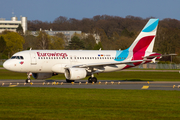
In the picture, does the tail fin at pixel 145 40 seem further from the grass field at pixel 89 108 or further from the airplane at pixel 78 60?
the grass field at pixel 89 108

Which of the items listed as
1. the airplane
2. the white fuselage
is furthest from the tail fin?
the white fuselage

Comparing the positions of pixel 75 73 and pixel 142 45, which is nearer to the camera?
pixel 75 73

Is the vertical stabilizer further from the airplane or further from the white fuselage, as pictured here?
the white fuselage

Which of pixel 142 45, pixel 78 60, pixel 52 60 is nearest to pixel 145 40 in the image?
pixel 142 45

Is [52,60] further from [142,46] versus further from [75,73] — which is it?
[142,46]

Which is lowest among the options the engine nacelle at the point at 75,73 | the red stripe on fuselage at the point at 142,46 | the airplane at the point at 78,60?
the engine nacelle at the point at 75,73

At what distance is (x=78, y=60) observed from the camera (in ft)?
127

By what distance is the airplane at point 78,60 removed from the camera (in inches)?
1422

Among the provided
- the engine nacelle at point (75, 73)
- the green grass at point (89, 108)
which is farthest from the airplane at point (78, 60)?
the green grass at point (89, 108)

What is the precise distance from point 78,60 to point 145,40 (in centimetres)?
976

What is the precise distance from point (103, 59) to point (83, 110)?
2301cm

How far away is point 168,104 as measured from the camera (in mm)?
19484

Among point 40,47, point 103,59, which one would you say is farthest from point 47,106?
point 40,47

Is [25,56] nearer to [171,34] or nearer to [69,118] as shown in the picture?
[69,118]
